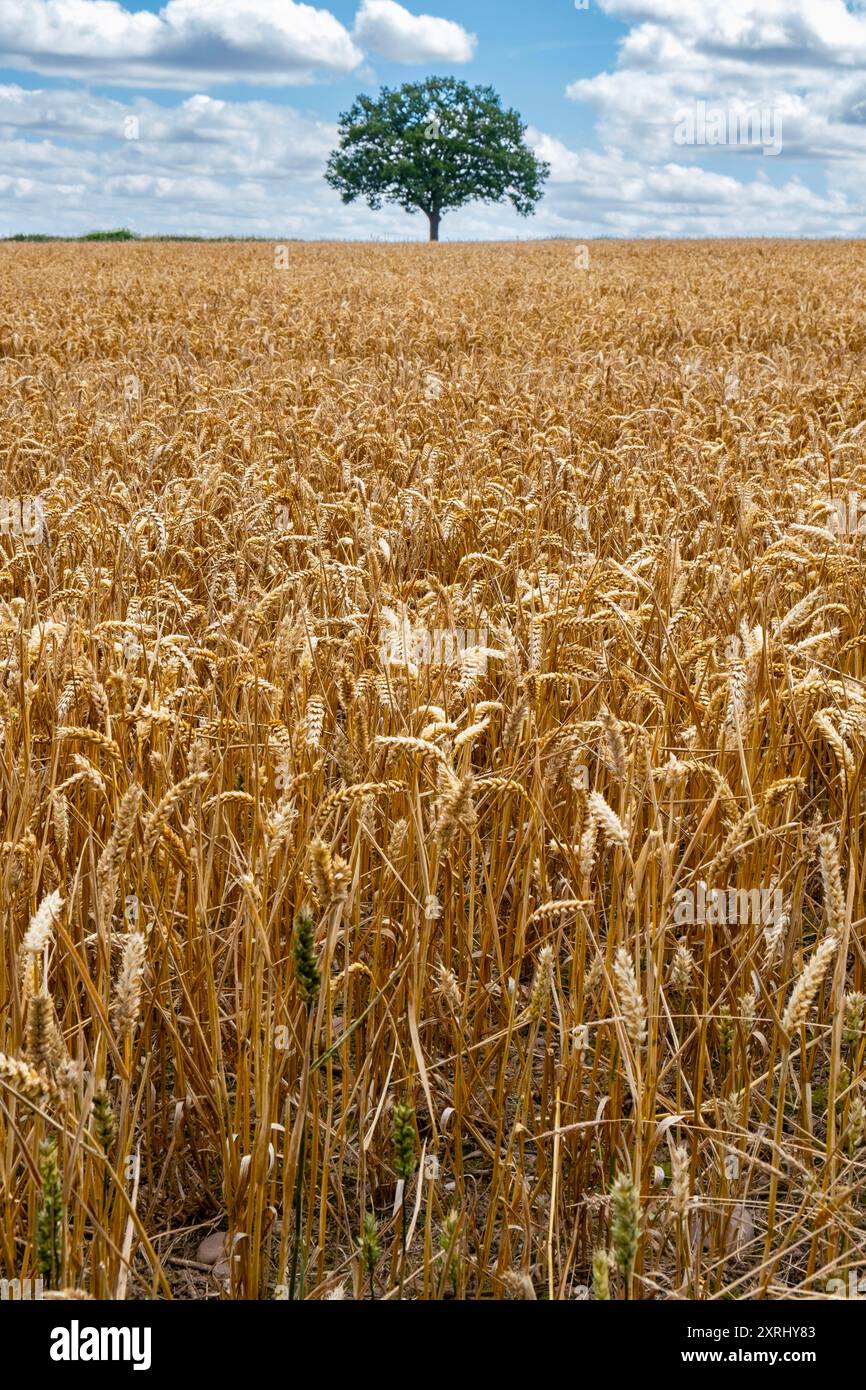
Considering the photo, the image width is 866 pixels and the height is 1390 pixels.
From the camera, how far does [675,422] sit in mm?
5227

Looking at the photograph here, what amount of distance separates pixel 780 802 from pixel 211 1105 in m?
1.06

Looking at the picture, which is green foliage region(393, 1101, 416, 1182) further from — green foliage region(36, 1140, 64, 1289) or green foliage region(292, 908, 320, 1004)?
green foliage region(36, 1140, 64, 1289)

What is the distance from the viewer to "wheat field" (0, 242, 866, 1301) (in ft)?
4.33

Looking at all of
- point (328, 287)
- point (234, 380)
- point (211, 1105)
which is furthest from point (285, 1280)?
point (328, 287)

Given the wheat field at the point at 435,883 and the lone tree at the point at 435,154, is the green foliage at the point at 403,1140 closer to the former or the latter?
the wheat field at the point at 435,883

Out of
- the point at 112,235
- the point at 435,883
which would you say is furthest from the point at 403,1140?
the point at 112,235

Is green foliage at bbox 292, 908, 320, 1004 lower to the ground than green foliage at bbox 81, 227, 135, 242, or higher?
lower

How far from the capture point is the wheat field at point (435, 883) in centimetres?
132

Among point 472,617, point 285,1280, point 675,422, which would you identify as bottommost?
point 285,1280

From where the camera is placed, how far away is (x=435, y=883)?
1616mm

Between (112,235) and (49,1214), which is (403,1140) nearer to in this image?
(49,1214)

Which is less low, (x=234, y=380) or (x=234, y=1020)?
(x=234, y=380)

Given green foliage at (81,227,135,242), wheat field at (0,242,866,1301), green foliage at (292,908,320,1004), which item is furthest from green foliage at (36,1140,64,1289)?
green foliage at (81,227,135,242)
